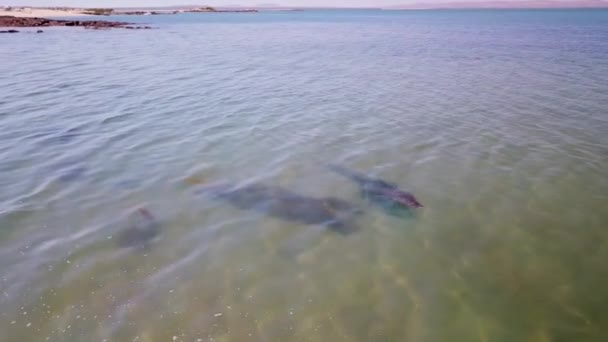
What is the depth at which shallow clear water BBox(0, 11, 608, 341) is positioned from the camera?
4.70m

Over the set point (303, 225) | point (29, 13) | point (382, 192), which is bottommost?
point (303, 225)

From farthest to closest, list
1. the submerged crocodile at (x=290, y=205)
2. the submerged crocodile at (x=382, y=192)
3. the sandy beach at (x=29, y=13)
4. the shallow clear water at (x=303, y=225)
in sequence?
the sandy beach at (x=29, y=13)
the submerged crocodile at (x=382, y=192)
the submerged crocodile at (x=290, y=205)
the shallow clear water at (x=303, y=225)

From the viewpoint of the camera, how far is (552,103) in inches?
535

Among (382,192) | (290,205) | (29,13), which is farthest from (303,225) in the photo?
(29,13)

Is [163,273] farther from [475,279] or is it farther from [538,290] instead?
[538,290]

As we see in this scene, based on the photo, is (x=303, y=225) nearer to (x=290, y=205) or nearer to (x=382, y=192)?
(x=290, y=205)

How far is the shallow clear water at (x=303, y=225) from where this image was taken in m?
4.70

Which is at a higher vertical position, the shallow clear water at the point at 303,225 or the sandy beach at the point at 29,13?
the sandy beach at the point at 29,13

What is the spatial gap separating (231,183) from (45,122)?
7.44 metres

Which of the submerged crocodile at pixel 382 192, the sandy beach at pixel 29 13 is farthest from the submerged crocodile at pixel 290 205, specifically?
the sandy beach at pixel 29 13

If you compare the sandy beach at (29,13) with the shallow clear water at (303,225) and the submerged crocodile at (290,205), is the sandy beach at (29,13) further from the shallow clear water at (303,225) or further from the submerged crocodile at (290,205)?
the submerged crocodile at (290,205)

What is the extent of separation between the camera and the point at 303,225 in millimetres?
6551

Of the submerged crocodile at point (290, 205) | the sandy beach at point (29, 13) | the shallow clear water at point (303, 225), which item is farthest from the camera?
→ the sandy beach at point (29, 13)

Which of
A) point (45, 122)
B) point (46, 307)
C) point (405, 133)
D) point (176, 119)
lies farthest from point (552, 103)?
point (45, 122)
